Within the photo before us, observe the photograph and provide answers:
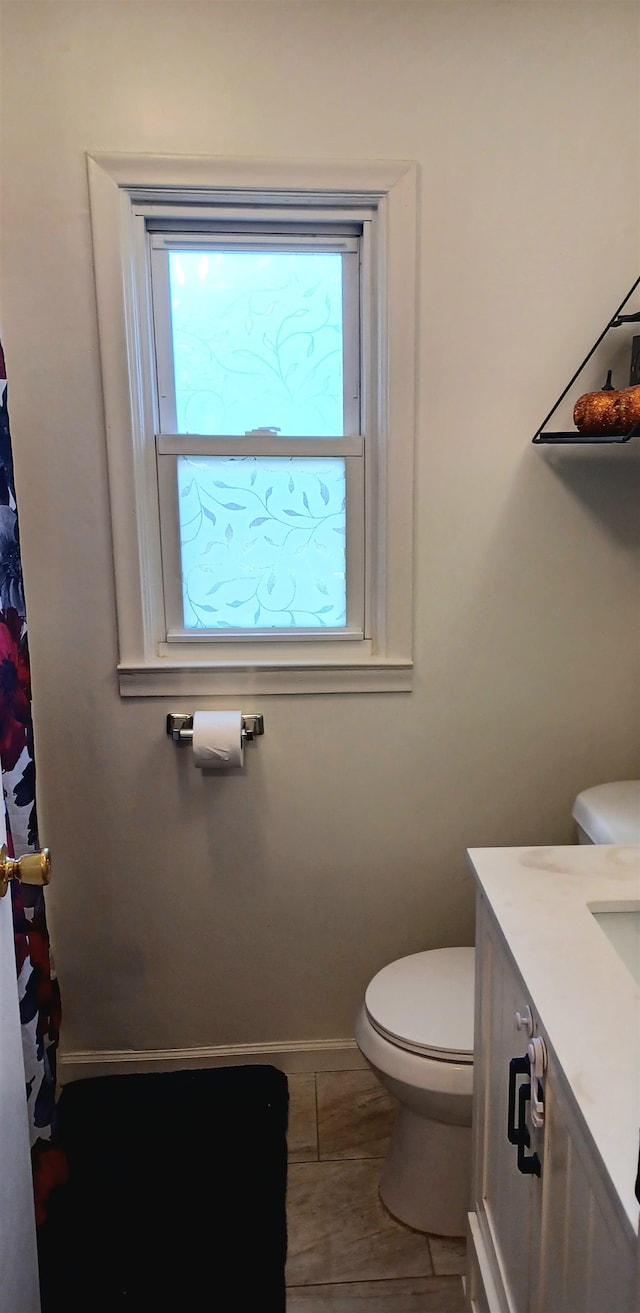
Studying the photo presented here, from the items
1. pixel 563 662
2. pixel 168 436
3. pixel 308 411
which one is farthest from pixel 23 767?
pixel 563 662

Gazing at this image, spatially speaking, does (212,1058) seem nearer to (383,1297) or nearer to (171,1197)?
(171,1197)

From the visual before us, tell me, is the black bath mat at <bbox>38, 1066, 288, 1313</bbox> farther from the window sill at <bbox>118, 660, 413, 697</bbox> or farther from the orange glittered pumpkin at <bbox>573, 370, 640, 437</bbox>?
the orange glittered pumpkin at <bbox>573, 370, 640, 437</bbox>

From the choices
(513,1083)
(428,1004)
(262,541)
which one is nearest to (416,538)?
(262,541)

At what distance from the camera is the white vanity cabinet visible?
2.33 feet

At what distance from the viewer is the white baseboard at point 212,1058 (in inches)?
74.9

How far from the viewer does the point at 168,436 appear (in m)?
1.70

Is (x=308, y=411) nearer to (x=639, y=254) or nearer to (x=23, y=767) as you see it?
(x=639, y=254)

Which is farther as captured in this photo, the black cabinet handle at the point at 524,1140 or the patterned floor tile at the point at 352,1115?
the patterned floor tile at the point at 352,1115

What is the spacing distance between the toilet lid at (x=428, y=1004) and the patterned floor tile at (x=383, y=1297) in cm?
42

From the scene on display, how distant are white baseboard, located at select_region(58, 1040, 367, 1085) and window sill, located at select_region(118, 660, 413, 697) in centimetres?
88

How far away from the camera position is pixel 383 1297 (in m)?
1.42

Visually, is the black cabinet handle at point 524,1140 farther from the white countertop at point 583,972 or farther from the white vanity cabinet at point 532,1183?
the white countertop at point 583,972

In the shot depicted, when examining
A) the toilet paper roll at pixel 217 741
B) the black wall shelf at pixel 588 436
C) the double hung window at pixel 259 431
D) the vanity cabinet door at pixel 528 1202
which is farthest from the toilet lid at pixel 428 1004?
the black wall shelf at pixel 588 436

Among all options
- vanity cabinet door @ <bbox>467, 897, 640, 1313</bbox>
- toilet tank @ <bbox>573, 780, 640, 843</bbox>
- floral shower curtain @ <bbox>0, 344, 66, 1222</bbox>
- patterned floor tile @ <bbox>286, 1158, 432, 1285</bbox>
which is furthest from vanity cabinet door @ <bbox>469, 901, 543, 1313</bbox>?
floral shower curtain @ <bbox>0, 344, 66, 1222</bbox>
